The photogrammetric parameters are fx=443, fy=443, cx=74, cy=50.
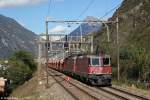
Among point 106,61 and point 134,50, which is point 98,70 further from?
point 134,50

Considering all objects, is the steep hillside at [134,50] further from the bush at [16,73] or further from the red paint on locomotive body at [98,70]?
the bush at [16,73]

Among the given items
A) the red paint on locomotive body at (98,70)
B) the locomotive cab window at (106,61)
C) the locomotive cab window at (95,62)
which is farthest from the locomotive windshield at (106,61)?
the locomotive cab window at (95,62)

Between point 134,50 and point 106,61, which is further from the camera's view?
point 134,50

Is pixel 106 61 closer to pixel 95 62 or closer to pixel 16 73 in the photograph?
pixel 95 62

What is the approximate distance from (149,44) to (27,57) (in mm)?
64359

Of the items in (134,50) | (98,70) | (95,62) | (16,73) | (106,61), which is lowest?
(16,73)

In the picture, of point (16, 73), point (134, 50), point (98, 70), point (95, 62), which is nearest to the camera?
point (98, 70)

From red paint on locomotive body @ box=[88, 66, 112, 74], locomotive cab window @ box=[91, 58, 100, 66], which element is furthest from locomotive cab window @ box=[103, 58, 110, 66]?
locomotive cab window @ box=[91, 58, 100, 66]

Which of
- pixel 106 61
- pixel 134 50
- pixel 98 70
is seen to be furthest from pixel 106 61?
pixel 134 50

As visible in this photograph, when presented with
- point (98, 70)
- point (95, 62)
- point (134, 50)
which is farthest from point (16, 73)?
point (98, 70)

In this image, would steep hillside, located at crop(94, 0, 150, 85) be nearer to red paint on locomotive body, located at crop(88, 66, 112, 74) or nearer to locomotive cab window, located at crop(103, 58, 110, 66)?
red paint on locomotive body, located at crop(88, 66, 112, 74)

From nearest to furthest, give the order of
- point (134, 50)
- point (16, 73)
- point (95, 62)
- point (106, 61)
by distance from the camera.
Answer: point (95, 62), point (106, 61), point (134, 50), point (16, 73)

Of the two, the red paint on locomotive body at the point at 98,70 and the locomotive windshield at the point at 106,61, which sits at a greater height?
the locomotive windshield at the point at 106,61

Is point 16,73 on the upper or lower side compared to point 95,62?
lower
